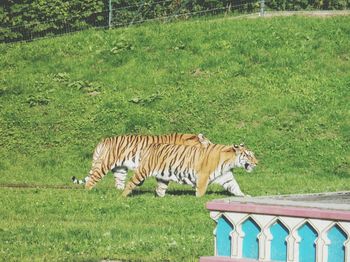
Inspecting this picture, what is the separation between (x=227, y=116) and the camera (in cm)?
2341

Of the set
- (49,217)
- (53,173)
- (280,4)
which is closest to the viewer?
(49,217)

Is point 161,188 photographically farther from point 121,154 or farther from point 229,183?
point 121,154

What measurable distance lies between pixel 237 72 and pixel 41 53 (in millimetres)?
6027

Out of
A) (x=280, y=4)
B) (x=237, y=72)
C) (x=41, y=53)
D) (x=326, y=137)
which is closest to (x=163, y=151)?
(x=326, y=137)

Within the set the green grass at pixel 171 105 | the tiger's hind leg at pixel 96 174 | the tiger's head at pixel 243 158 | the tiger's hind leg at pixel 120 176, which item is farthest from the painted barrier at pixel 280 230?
the tiger's hind leg at pixel 96 174

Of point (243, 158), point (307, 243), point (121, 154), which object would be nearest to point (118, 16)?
point (121, 154)

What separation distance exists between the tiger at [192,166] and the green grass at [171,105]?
339 mm

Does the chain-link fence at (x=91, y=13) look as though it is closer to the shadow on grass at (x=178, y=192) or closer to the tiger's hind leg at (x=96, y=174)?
the tiger's hind leg at (x=96, y=174)

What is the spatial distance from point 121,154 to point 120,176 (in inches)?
14.7

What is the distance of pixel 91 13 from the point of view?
31781 mm

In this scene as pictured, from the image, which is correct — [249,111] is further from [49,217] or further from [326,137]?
[49,217]

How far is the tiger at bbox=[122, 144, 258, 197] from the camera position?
56.2 feet

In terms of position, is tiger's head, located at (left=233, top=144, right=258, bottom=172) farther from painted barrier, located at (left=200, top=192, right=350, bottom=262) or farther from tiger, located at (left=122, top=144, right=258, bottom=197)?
painted barrier, located at (left=200, top=192, right=350, bottom=262)

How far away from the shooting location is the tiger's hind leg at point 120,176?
18531 mm
